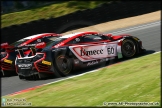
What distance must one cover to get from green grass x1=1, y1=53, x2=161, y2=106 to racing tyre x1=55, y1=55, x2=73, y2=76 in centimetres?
70

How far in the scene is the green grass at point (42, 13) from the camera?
24375 mm

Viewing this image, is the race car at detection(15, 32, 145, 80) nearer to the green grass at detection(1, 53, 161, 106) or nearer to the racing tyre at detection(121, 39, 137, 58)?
the racing tyre at detection(121, 39, 137, 58)

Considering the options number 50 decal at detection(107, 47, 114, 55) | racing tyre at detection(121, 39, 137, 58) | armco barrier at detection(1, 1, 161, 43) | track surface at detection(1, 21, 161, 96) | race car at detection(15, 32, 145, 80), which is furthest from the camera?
armco barrier at detection(1, 1, 161, 43)

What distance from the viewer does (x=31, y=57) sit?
10.4m

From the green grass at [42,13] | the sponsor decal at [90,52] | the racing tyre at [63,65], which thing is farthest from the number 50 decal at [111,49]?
the green grass at [42,13]

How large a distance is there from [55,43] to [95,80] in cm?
250

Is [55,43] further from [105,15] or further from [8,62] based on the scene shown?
[105,15]

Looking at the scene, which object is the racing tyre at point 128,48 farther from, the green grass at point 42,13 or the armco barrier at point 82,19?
the green grass at point 42,13

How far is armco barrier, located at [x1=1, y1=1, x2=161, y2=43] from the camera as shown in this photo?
18953 millimetres

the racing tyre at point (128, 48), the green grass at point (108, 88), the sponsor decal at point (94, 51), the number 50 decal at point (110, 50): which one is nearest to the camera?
the green grass at point (108, 88)

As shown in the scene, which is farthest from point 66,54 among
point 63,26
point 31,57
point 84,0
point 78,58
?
point 84,0

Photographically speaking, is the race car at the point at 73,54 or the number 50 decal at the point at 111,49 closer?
the race car at the point at 73,54

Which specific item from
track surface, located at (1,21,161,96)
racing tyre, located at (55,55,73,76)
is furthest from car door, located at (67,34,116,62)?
track surface, located at (1,21,161,96)

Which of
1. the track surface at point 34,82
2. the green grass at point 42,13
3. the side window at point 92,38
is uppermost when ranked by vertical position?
the green grass at point 42,13
